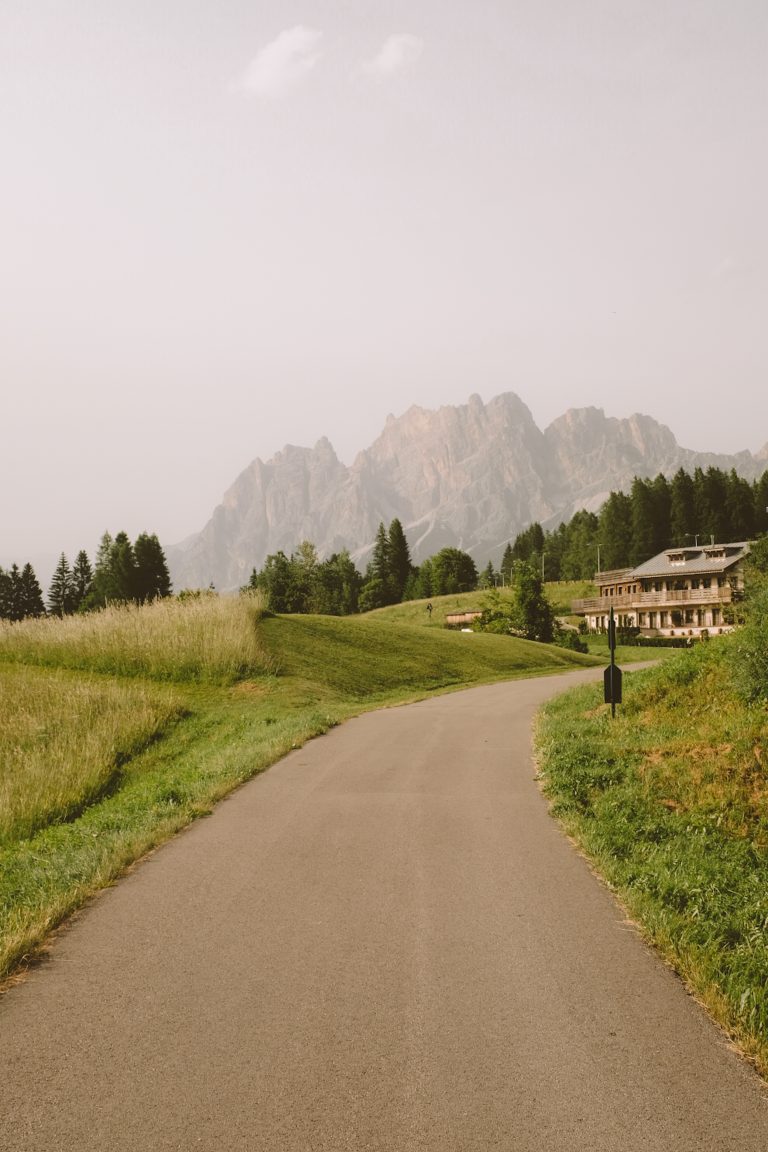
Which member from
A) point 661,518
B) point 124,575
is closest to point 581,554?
point 661,518

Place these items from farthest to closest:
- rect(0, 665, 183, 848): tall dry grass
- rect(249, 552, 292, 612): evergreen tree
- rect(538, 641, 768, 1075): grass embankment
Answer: rect(249, 552, 292, 612): evergreen tree
rect(0, 665, 183, 848): tall dry grass
rect(538, 641, 768, 1075): grass embankment

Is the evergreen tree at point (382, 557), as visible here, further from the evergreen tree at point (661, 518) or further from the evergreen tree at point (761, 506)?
the evergreen tree at point (761, 506)

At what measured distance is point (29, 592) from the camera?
128500mm

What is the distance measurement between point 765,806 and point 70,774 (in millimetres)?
12113

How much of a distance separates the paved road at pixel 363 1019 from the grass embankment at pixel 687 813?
30 centimetres

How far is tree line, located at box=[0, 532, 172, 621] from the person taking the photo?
113 meters

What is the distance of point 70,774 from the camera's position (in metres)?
15.0

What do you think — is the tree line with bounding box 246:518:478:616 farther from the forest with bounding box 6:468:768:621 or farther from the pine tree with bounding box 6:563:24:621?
the pine tree with bounding box 6:563:24:621

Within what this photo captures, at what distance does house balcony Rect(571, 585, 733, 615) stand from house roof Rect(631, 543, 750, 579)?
10.4 feet

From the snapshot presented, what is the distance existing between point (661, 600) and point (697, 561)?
7.13 m

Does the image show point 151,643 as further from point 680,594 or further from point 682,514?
point 682,514

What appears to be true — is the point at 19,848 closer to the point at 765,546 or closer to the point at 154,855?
the point at 154,855

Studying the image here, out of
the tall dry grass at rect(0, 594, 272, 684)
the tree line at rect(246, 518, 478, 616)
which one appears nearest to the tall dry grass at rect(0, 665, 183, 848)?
the tall dry grass at rect(0, 594, 272, 684)

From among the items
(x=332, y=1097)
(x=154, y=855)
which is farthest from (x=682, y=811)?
(x=332, y=1097)
